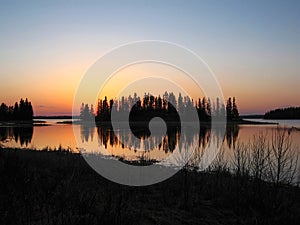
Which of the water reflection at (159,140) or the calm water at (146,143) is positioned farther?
the water reflection at (159,140)

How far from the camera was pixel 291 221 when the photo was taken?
6570 mm

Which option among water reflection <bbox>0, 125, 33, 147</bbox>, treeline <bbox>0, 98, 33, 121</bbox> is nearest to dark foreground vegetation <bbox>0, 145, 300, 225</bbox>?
water reflection <bbox>0, 125, 33, 147</bbox>

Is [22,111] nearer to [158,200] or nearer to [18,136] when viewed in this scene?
[18,136]

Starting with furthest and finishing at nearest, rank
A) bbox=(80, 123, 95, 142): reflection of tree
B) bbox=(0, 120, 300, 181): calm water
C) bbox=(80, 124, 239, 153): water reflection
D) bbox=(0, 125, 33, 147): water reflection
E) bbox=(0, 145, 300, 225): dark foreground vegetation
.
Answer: bbox=(80, 123, 95, 142): reflection of tree → bbox=(0, 125, 33, 147): water reflection → bbox=(80, 124, 239, 153): water reflection → bbox=(0, 120, 300, 181): calm water → bbox=(0, 145, 300, 225): dark foreground vegetation

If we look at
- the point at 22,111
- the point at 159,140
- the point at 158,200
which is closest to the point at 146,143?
the point at 159,140

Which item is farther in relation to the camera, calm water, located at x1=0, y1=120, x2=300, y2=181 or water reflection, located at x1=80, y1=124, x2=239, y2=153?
water reflection, located at x1=80, y1=124, x2=239, y2=153

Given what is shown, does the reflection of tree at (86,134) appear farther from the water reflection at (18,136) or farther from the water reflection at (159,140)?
the water reflection at (18,136)

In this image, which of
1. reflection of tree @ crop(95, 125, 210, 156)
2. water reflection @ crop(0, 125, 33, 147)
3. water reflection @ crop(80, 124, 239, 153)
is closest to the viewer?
reflection of tree @ crop(95, 125, 210, 156)

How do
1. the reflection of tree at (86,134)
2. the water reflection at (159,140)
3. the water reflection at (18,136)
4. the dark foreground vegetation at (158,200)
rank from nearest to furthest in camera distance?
the dark foreground vegetation at (158,200) → the water reflection at (159,140) → the water reflection at (18,136) → the reflection of tree at (86,134)

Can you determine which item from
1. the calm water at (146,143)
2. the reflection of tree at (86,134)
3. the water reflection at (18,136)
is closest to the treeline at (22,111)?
the reflection of tree at (86,134)

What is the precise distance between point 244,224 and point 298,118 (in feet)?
431

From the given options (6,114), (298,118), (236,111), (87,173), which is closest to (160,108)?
(236,111)

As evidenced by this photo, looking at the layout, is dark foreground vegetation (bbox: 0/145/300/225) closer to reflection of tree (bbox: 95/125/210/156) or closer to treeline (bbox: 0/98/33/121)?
reflection of tree (bbox: 95/125/210/156)

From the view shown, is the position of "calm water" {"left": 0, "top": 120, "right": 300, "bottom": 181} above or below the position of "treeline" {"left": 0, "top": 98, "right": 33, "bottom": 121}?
below
